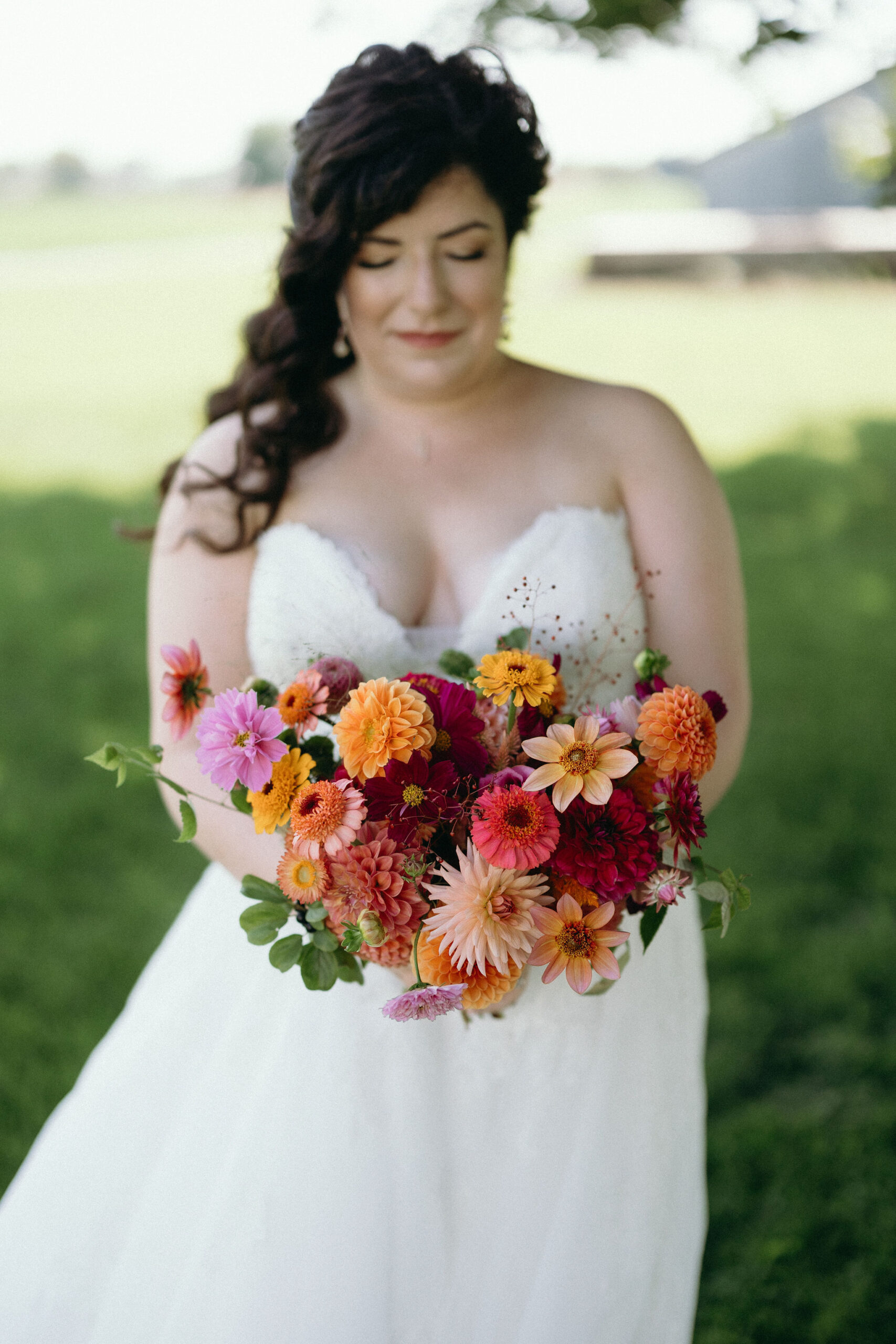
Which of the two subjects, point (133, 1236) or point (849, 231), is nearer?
point (133, 1236)

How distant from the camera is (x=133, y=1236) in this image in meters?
1.77

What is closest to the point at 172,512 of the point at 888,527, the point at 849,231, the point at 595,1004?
the point at 595,1004

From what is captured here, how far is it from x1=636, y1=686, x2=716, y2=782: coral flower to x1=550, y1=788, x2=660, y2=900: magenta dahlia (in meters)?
0.07

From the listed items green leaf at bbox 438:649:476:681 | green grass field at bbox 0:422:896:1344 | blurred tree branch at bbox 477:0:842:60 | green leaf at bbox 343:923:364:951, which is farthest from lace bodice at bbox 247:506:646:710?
blurred tree branch at bbox 477:0:842:60

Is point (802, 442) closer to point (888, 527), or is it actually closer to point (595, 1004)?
point (888, 527)

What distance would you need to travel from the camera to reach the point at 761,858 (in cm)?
390

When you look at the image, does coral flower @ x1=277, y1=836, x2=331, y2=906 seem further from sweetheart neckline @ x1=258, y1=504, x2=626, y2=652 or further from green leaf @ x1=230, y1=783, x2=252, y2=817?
sweetheart neckline @ x1=258, y1=504, x2=626, y2=652

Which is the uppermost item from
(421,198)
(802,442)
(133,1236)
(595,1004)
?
(802,442)

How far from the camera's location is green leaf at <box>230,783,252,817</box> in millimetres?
1445

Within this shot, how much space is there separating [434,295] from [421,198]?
15 cm

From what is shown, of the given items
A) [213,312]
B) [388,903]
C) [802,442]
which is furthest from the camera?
[213,312]

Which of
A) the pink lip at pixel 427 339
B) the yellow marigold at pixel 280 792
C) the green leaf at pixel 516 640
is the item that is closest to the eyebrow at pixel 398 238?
the pink lip at pixel 427 339

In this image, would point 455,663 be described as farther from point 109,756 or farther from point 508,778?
point 109,756

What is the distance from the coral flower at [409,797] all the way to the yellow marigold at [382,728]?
0.01 m
